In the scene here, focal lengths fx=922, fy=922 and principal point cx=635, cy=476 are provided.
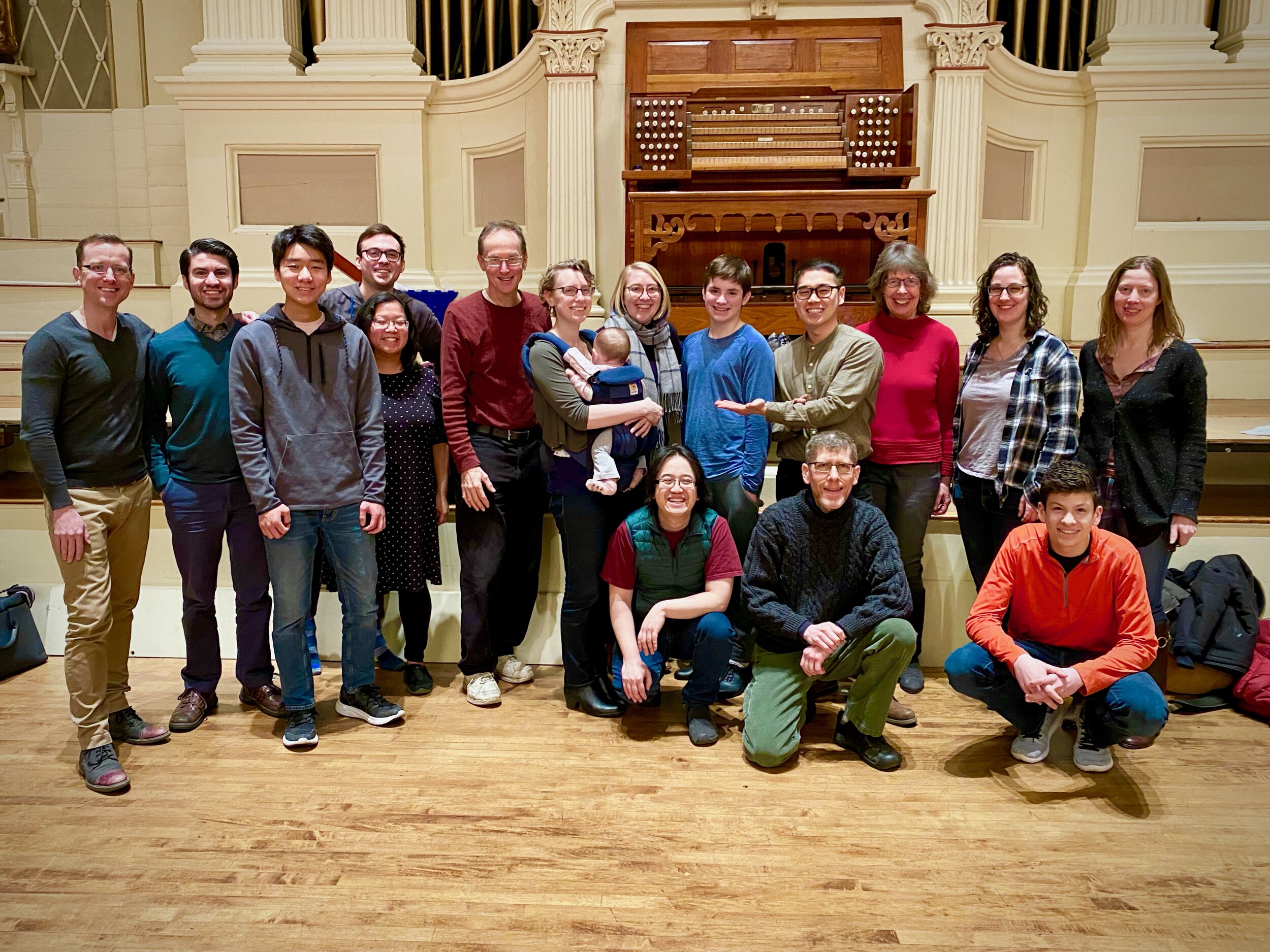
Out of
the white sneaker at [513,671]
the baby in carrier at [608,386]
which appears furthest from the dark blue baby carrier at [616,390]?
the white sneaker at [513,671]

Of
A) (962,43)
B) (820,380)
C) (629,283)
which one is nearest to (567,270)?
(629,283)

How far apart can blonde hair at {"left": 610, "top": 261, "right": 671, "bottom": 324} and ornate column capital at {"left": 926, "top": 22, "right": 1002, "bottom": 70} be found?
287cm

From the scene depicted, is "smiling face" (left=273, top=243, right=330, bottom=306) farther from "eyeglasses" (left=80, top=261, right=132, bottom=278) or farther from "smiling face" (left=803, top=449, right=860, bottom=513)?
"smiling face" (left=803, top=449, right=860, bottom=513)

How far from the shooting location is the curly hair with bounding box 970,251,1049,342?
8.76 feet

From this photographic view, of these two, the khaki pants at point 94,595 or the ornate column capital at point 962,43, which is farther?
the ornate column capital at point 962,43

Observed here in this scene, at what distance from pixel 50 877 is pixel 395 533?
1.24 meters

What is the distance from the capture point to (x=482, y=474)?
2781 mm

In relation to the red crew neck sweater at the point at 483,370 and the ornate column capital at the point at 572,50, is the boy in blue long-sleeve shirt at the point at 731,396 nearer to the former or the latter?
the red crew neck sweater at the point at 483,370

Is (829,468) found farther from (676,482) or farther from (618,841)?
(618,841)

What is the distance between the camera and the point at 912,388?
281 centimetres

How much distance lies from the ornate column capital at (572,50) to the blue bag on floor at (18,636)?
3437 millimetres

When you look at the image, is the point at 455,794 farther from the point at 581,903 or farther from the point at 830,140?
the point at 830,140

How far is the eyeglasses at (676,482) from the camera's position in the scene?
2.60m

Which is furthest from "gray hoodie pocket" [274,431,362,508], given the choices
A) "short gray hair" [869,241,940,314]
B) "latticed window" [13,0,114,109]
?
"latticed window" [13,0,114,109]
